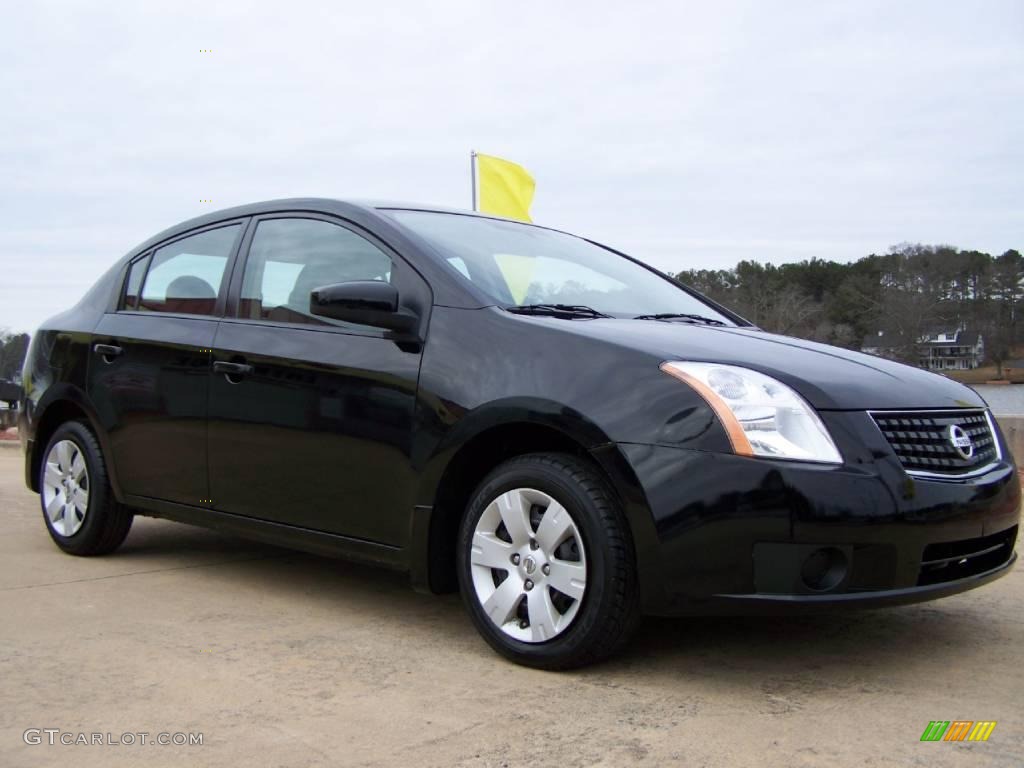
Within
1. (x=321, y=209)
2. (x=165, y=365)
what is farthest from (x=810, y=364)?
(x=165, y=365)

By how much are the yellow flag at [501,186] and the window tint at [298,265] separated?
5.77 meters

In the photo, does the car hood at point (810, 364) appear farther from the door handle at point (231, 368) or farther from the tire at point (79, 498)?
the tire at point (79, 498)

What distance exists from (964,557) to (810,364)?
754 mm

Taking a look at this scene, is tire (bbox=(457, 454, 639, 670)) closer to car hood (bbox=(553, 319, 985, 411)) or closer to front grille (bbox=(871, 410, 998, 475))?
car hood (bbox=(553, 319, 985, 411))

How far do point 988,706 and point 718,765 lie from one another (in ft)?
3.11

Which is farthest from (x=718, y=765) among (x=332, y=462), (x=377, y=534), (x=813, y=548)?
(x=332, y=462)

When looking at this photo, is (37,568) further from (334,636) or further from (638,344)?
(638,344)

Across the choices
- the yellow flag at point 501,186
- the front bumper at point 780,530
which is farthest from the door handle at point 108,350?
the yellow flag at point 501,186

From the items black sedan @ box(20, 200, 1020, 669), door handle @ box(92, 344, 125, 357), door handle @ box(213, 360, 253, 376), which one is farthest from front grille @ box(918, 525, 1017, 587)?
door handle @ box(92, 344, 125, 357)

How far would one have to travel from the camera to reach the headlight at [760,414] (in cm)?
309

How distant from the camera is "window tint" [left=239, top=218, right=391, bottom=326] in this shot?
4.20 m

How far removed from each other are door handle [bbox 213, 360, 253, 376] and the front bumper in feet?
5.84

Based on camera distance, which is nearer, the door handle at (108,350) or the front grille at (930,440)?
the front grille at (930,440)

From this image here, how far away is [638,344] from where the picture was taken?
340 cm
